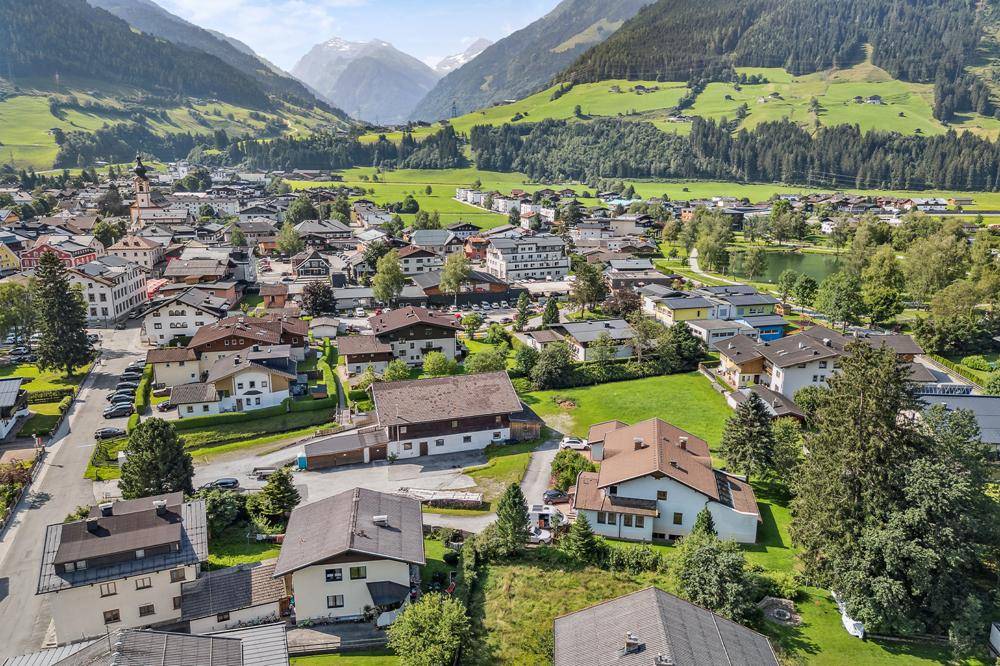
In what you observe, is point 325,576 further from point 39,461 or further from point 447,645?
point 39,461

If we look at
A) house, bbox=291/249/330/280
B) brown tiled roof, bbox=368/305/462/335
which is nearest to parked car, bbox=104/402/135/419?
brown tiled roof, bbox=368/305/462/335

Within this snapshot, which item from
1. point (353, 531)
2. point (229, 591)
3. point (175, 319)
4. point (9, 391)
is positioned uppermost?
point (175, 319)

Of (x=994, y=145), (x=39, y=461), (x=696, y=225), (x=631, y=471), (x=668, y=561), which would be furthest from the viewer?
(x=994, y=145)

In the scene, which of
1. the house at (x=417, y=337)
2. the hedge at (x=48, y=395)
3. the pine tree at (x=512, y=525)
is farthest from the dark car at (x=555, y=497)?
the hedge at (x=48, y=395)

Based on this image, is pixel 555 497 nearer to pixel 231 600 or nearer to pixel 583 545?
pixel 583 545

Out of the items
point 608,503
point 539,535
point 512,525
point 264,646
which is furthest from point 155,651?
point 608,503

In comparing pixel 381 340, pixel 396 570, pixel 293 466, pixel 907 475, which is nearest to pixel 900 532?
pixel 907 475

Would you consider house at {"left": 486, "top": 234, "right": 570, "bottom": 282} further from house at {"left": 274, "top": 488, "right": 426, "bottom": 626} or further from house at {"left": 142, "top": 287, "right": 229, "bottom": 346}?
house at {"left": 274, "top": 488, "right": 426, "bottom": 626}
